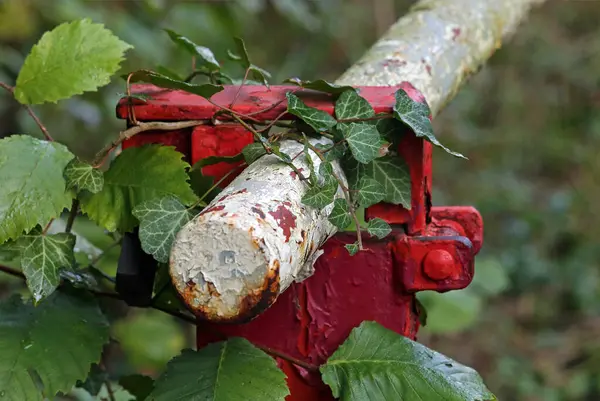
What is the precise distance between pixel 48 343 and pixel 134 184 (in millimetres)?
206

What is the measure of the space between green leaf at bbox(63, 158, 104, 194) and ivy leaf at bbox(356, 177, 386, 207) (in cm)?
28

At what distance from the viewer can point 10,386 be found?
2.73 ft

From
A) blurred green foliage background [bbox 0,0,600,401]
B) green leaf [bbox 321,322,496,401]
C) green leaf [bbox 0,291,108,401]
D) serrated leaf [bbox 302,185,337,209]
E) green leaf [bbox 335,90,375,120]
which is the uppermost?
green leaf [bbox 335,90,375,120]

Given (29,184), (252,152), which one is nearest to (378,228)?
(252,152)

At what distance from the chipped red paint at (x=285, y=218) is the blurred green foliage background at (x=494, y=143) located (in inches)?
72.5

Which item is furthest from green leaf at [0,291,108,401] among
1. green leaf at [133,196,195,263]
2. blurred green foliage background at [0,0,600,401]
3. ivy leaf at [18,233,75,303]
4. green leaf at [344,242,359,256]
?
blurred green foliage background at [0,0,600,401]

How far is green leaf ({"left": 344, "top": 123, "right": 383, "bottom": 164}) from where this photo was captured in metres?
0.81

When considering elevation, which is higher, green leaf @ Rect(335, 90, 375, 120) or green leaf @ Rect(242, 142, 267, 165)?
green leaf @ Rect(335, 90, 375, 120)

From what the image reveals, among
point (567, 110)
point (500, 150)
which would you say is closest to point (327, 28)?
point (500, 150)

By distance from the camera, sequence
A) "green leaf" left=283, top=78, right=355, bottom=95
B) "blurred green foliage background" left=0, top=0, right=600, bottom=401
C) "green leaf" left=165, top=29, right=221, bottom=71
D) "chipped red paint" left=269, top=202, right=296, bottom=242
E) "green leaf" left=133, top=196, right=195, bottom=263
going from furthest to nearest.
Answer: "blurred green foliage background" left=0, top=0, right=600, bottom=401 → "green leaf" left=165, top=29, right=221, bottom=71 → "green leaf" left=283, top=78, right=355, bottom=95 → "green leaf" left=133, top=196, right=195, bottom=263 → "chipped red paint" left=269, top=202, right=296, bottom=242

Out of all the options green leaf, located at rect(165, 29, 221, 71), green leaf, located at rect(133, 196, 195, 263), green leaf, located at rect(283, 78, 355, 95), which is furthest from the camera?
green leaf, located at rect(165, 29, 221, 71)

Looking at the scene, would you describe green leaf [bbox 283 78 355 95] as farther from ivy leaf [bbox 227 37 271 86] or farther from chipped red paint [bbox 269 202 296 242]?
chipped red paint [bbox 269 202 296 242]

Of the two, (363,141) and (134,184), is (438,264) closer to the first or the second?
(363,141)

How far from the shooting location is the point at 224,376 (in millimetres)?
811
